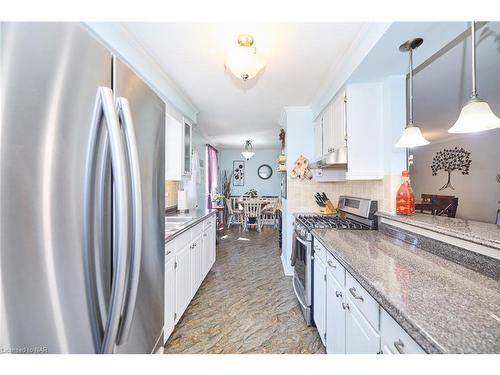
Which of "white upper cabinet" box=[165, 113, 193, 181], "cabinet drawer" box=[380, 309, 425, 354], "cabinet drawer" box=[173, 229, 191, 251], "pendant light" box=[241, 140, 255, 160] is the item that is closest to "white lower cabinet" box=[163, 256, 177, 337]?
"cabinet drawer" box=[173, 229, 191, 251]

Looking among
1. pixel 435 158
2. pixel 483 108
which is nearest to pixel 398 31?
pixel 483 108

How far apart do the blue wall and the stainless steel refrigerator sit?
715cm

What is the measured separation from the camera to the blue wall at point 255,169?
7.82m

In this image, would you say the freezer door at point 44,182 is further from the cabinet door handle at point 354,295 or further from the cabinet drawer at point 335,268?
the cabinet drawer at point 335,268

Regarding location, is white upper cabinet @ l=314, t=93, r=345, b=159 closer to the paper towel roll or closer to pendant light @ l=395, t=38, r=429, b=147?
pendant light @ l=395, t=38, r=429, b=147

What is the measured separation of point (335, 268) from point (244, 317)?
122 cm

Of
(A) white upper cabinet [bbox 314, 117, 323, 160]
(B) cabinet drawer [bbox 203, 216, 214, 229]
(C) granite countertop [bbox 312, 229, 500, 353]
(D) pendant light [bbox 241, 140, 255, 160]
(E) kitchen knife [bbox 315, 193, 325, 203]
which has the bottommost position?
(B) cabinet drawer [bbox 203, 216, 214, 229]

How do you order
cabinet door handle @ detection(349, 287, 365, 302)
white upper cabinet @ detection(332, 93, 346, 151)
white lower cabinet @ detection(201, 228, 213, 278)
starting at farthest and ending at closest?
1. white lower cabinet @ detection(201, 228, 213, 278)
2. white upper cabinet @ detection(332, 93, 346, 151)
3. cabinet door handle @ detection(349, 287, 365, 302)

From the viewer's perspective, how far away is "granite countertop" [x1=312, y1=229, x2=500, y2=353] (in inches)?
23.8

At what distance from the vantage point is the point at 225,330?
194 cm

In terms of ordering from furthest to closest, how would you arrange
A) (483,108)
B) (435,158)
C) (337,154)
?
(435,158)
(337,154)
(483,108)

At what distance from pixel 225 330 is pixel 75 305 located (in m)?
1.69
